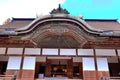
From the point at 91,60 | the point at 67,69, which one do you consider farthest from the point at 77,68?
the point at 91,60

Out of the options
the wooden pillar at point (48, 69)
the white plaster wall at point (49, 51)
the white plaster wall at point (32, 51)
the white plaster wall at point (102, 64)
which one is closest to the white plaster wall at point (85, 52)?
the white plaster wall at point (102, 64)

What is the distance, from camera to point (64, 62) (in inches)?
464

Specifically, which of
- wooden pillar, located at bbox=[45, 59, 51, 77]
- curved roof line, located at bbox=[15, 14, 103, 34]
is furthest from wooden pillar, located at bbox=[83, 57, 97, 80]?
wooden pillar, located at bbox=[45, 59, 51, 77]

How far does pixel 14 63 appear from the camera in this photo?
32.9ft

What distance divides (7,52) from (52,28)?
3345mm

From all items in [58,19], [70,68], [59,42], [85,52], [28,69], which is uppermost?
[58,19]

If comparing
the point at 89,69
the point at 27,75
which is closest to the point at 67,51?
the point at 89,69

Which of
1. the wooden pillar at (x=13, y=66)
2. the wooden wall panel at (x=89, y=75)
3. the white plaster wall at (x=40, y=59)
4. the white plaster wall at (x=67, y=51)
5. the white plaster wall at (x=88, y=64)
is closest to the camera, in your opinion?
the wooden wall panel at (x=89, y=75)

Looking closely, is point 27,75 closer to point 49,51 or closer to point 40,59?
point 40,59

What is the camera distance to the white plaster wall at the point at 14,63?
9922mm

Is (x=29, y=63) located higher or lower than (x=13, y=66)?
higher

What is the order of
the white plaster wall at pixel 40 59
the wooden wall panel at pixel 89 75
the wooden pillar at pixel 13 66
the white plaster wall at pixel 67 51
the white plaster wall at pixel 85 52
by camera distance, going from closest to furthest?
1. the wooden wall panel at pixel 89 75
2. the wooden pillar at pixel 13 66
3. the white plaster wall at pixel 85 52
4. the white plaster wall at pixel 67 51
5. the white plaster wall at pixel 40 59

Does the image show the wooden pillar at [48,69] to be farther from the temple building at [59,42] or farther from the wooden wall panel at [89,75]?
the wooden wall panel at [89,75]

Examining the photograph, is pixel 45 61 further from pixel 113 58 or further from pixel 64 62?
pixel 113 58
